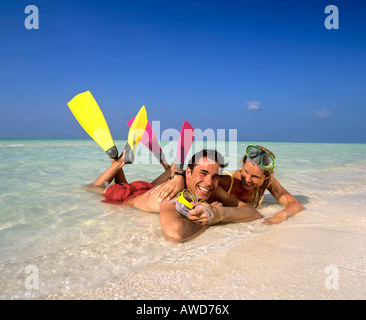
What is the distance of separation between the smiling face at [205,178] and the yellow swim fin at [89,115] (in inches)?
99.7

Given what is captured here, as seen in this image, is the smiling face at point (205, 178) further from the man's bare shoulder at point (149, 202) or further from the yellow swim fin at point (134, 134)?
the yellow swim fin at point (134, 134)

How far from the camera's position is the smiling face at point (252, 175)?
3.71 metres

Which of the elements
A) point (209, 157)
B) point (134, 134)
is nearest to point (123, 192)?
point (134, 134)

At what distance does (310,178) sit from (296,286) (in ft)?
19.5

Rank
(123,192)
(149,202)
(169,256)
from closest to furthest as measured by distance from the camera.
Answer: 1. (169,256)
2. (149,202)
3. (123,192)

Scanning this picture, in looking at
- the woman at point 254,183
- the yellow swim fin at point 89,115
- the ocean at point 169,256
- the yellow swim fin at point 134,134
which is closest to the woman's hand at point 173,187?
the woman at point 254,183

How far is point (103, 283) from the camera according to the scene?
76.2 inches

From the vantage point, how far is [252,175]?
3.75m

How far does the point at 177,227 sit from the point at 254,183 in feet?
4.82

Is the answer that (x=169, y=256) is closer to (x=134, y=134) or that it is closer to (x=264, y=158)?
(x=264, y=158)

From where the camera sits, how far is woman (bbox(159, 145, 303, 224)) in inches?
136

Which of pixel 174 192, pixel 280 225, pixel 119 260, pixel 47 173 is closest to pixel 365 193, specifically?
pixel 280 225

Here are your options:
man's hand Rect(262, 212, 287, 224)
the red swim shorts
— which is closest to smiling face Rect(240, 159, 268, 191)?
man's hand Rect(262, 212, 287, 224)

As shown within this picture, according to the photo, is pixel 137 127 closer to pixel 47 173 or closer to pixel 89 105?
pixel 89 105
